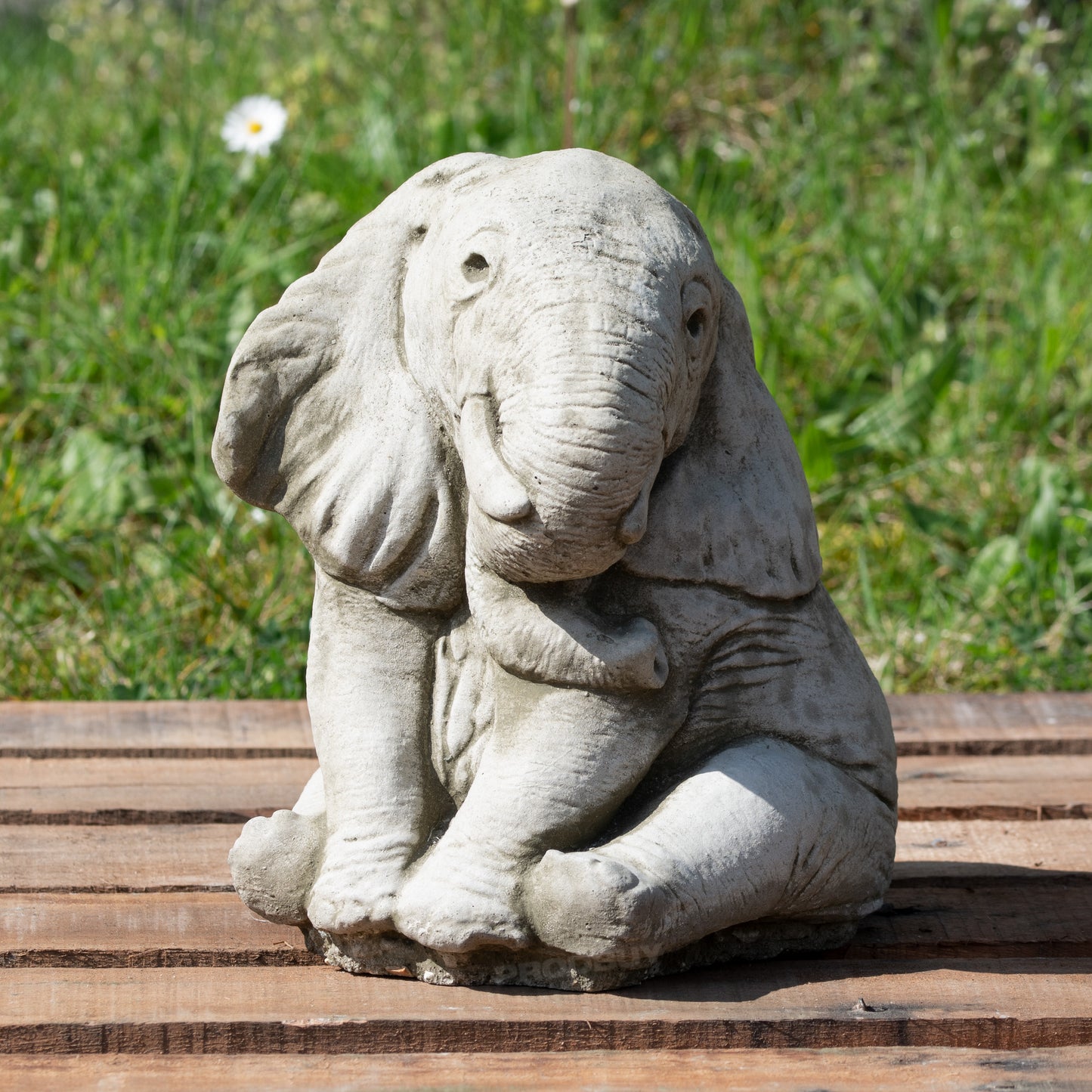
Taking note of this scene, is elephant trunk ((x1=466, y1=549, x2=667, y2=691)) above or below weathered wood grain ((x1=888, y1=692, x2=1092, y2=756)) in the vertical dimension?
above

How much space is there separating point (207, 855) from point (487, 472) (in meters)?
0.86

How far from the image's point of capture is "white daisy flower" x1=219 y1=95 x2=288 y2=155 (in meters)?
3.82

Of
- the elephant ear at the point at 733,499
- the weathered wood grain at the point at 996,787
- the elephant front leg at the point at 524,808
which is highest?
the elephant ear at the point at 733,499

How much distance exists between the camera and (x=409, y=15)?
15.6ft

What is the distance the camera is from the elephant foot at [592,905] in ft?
5.45

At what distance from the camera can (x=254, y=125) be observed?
3.87m

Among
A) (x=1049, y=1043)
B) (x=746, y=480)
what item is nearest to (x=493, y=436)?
(x=746, y=480)

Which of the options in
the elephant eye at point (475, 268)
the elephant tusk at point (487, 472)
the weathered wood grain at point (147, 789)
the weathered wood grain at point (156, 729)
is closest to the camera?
the elephant tusk at point (487, 472)

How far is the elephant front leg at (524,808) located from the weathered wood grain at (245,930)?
0.24 meters

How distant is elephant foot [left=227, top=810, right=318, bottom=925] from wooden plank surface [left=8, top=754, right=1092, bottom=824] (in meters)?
0.50

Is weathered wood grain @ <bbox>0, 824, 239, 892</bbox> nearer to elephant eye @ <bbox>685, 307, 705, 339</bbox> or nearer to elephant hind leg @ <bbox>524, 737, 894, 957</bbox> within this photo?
elephant hind leg @ <bbox>524, 737, 894, 957</bbox>

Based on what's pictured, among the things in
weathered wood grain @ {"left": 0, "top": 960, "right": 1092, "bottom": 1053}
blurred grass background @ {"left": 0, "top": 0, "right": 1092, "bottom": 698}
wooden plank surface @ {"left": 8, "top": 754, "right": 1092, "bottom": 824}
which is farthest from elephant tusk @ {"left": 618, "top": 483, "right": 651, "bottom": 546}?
blurred grass background @ {"left": 0, "top": 0, "right": 1092, "bottom": 698}

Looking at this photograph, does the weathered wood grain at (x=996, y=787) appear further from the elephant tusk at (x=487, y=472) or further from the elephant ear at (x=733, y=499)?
the elephant tusk at (x=487, y=472)

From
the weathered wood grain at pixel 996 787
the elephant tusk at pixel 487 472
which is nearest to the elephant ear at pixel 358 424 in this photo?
the elephant tusk at pixel 487 472
